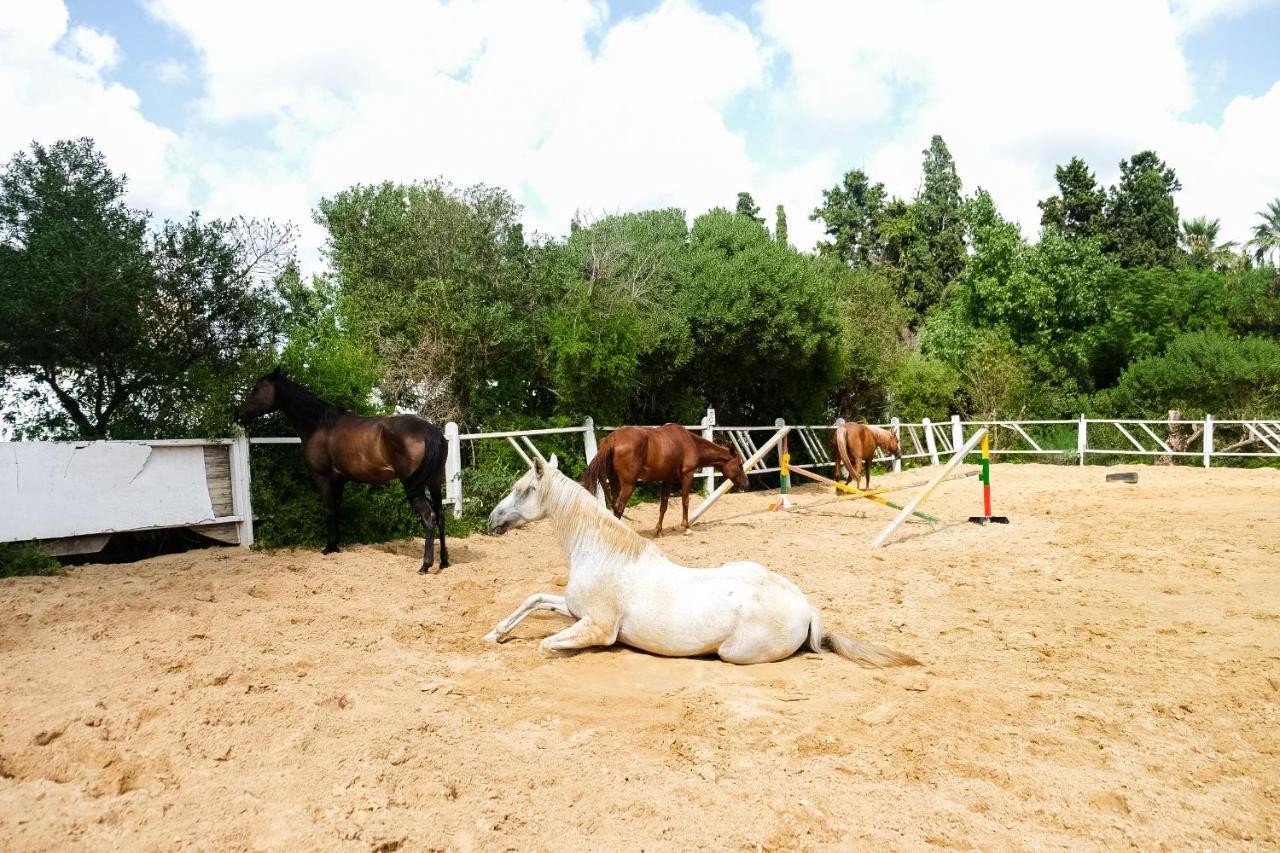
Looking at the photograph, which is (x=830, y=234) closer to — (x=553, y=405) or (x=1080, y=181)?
(x=1080, y=181)

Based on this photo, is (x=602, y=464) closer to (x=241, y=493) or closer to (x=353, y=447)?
(x=353, y=447)

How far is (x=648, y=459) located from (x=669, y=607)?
491 centimetres

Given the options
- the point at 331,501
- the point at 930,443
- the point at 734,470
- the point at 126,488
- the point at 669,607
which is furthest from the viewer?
the point at 930,443

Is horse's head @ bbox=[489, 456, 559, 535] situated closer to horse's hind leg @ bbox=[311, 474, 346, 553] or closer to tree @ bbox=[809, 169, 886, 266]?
horse's hind leg @ bbox=[311, 474, 346, 553]

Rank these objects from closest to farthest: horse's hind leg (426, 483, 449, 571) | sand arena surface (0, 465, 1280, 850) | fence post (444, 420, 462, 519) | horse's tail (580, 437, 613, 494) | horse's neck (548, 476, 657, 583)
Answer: sand arena surface (0, 465, 1280, 850) → horse's neck (548, 476, 657, 583) → horse's hind leg (426, 483, 449, 571) → horse's tail (580, 437, 613, 494) → fence post (444, 420, 462, 519)

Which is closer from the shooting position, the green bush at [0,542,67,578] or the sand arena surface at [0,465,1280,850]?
the sand arena surface at [0,465,1280,850]

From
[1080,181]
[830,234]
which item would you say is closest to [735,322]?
[830,234]

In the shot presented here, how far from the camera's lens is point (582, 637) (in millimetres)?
4332

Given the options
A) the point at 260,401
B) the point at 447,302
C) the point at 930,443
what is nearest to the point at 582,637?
the point at 260,401

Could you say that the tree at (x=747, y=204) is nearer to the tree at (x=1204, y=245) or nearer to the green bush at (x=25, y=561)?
the tree at (x=1204, y=245)

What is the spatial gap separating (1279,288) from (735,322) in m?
23.7

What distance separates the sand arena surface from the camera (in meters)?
2.52

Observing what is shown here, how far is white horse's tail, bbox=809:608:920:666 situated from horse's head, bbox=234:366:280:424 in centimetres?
554

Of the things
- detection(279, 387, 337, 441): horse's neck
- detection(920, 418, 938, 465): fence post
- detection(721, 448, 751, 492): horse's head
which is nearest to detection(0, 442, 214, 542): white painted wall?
detection(279, 387, 337, 441): horse's neck
